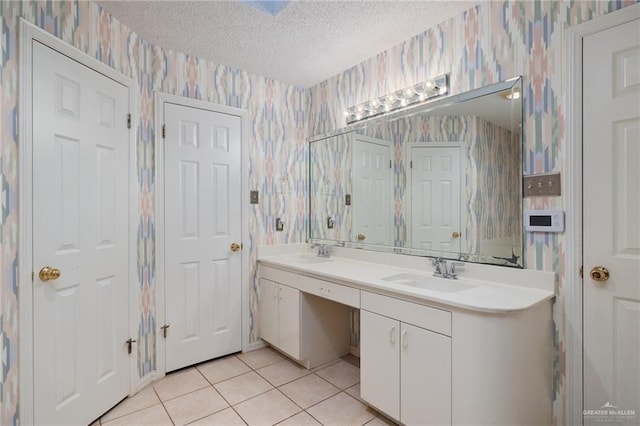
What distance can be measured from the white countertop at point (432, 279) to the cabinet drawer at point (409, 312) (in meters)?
0.04

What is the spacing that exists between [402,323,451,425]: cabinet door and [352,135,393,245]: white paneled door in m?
0.93

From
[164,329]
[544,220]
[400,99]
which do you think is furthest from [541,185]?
[164,329]

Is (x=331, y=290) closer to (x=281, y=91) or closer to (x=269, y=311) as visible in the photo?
(x=269, y=311)

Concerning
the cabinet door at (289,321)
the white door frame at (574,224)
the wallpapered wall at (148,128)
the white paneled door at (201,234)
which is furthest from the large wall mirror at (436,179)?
the white paneled door at (201,234)

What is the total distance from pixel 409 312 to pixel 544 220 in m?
0.86

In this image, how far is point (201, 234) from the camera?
105 inches

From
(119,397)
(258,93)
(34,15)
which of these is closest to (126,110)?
(34,15)

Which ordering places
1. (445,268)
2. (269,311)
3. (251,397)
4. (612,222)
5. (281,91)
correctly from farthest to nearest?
(281,91) < (269,311) < (251,397) < (445,268) < (612,222)

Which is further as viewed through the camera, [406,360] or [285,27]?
[285,27]

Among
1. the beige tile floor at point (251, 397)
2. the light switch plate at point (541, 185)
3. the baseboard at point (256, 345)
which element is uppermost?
the light switch plate at point (541, 185)

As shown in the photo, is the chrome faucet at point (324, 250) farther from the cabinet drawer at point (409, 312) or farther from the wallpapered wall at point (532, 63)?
the wallpapered wall at point (532, 63)

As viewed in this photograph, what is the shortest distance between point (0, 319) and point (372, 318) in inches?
71.5

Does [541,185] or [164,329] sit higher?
[541,185]

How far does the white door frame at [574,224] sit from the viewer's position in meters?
1.61
